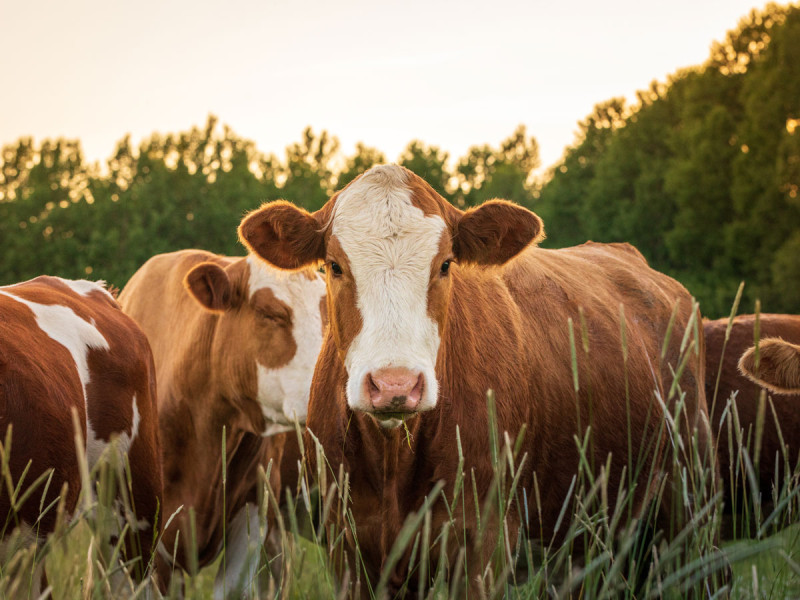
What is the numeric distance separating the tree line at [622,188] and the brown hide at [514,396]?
614 inches

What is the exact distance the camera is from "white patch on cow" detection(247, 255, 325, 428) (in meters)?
5.55

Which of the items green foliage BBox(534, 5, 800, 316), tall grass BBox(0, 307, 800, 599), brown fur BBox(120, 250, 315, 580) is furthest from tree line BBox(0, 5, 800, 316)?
tall grass BBox(0, 307, 800, 599)

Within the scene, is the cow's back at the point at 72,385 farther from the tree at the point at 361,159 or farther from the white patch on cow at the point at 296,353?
the tree at the point at 361,159

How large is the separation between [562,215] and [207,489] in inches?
1151

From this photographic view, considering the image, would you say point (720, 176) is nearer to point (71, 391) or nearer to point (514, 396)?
point (514, 396)

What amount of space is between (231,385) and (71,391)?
2.11 m

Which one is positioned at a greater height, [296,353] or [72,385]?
[72,385]

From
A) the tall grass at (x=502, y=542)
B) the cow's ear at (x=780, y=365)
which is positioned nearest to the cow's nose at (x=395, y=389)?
the tall grass at (x=502, y=542)

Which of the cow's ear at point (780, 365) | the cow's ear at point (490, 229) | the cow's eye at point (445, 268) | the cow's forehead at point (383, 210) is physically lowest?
the cow's ear at point (780, 365)

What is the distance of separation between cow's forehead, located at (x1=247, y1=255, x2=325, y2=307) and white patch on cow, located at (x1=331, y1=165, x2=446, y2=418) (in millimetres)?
2244

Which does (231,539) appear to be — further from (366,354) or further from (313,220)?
(366,354)

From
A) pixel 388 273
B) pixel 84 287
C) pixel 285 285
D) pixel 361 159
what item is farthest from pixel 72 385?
pixel 361 159

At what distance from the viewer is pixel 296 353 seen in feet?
18.5

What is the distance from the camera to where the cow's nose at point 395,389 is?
2.79 metres
